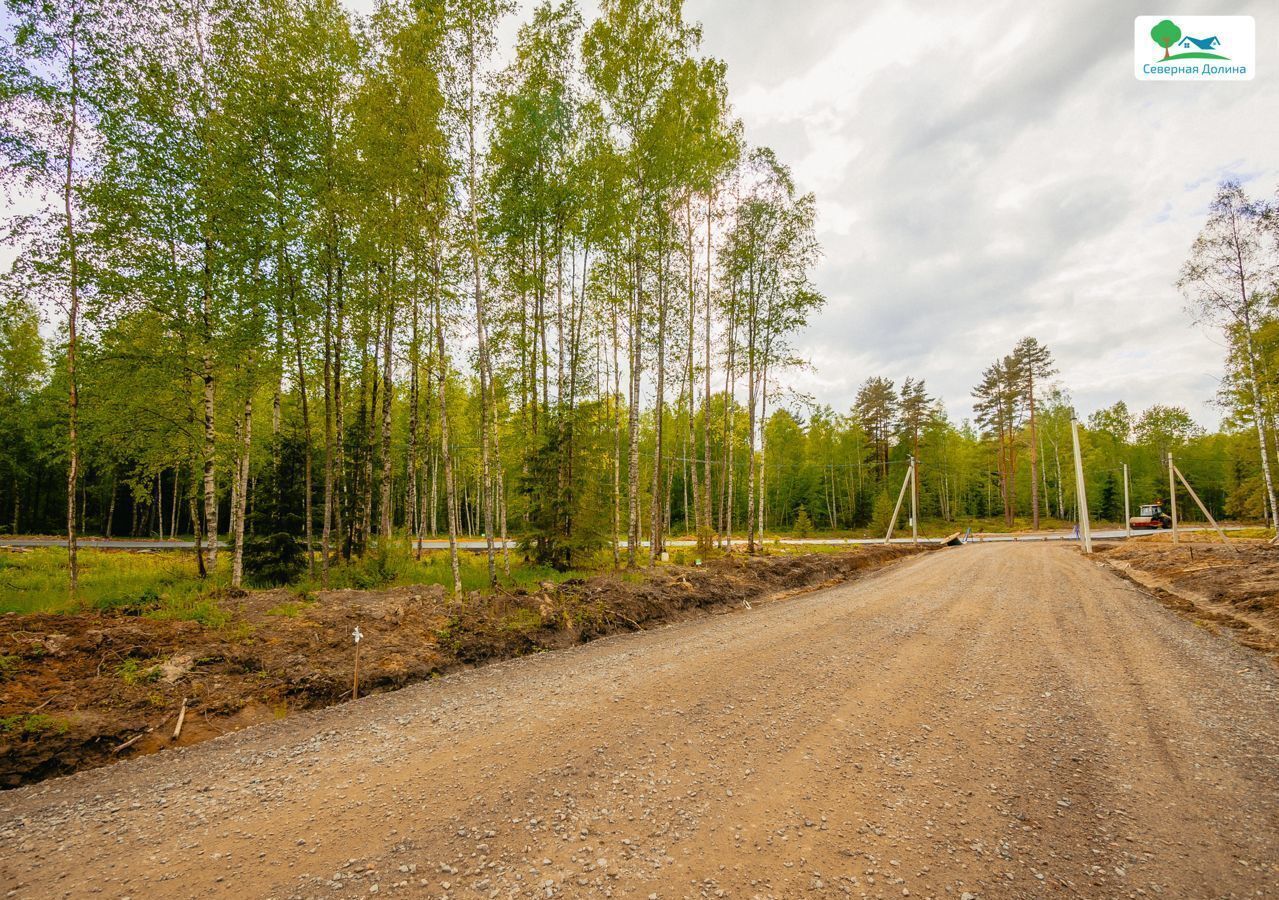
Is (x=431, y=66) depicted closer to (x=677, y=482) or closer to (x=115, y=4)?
(x=115, y=4)

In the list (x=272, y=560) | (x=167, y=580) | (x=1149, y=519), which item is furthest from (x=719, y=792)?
(x=1149, y=519)

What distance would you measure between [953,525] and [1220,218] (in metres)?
31.5

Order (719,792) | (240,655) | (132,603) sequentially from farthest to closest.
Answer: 1. (132,603)
2. (240,655)
3. (719,792)

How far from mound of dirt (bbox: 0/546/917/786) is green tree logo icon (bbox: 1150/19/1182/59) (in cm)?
1676

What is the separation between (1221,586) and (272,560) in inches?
903

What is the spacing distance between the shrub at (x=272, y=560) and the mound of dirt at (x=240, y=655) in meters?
3.53

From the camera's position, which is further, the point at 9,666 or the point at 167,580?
the point at 167,580

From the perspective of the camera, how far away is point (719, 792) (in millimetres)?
3404

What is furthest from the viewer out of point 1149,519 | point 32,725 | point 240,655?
point 1149,519

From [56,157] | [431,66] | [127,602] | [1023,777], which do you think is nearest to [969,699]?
[1023,777]

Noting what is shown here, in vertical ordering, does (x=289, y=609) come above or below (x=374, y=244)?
below

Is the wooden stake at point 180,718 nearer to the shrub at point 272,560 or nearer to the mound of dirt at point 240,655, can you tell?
the mound of dirt at point 240,655

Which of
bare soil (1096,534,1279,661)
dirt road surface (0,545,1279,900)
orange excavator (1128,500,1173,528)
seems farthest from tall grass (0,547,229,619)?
orange excavator (1128,500,1173,528)

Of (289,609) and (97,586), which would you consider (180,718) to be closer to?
(289,609)
